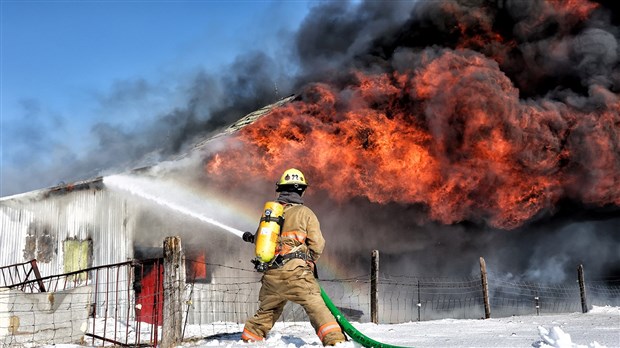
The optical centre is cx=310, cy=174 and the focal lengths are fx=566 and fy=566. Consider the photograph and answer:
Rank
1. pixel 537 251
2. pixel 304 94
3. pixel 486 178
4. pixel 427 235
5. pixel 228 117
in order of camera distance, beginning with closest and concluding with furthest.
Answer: pixel 486 178, pixel 304 94, pixel 427 235, pixel 537 251, pixel 228 117

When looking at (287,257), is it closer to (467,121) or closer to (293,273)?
(293,273)

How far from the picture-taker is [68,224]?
16812 mm

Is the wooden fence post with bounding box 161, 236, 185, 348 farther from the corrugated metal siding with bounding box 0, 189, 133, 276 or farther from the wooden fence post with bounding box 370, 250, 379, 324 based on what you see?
the corrugated metal siding with bounding box 0, 189, 133, 276

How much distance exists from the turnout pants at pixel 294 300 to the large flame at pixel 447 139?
31.7ft

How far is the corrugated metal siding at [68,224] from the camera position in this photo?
16594mm

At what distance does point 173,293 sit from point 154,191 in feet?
30.4

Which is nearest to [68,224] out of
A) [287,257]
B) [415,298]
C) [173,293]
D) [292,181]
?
[173,293]

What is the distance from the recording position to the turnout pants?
696 centimetres

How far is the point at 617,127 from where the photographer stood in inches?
637

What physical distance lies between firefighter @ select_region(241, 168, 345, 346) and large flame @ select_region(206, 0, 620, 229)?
31.5 ft

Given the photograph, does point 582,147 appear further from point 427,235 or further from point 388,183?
point 427,235

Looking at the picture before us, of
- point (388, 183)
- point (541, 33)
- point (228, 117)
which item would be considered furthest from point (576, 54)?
point (228, 117)

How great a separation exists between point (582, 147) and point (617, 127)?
1.10 m

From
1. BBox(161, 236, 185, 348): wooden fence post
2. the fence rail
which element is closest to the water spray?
the fence rail
